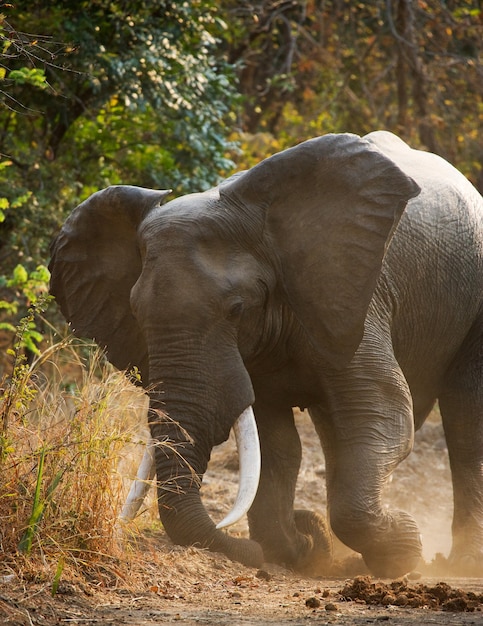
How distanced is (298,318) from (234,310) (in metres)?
0.54

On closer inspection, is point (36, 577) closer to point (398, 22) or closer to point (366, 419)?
point (366, 419)

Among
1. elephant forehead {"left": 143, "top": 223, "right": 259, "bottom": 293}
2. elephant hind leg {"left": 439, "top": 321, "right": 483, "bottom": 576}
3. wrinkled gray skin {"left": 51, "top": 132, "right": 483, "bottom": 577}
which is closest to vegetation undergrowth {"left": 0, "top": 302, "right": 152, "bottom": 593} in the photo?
wrinkled gray skin {"left": 51, "top": 132, "right": 483, "bottom": 577}

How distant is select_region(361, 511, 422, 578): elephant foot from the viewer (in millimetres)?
6391

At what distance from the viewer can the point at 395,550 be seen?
6.43 meters

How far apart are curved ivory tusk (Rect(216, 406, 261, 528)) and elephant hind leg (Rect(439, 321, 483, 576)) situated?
199 centimetres

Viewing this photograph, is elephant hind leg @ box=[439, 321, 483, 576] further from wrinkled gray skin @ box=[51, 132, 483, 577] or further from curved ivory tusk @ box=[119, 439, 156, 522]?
curved ivory tusk @ box=[119, 439, 156, 522]

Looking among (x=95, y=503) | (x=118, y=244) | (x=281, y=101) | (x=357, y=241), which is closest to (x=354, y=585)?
(x=95, y=503)

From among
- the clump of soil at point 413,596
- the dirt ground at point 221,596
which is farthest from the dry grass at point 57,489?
the clump of soil at point 413,596

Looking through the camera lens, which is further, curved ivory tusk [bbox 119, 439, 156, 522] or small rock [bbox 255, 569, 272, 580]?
small rock [bbox 255, 569, 272, 580]

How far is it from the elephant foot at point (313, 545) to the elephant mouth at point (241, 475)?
117 centimetres

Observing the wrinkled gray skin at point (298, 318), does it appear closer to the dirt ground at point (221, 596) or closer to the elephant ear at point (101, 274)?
the elephant ear at point (101, 274)

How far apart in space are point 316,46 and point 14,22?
20.8 ft

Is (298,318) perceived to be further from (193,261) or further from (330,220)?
(193,261)

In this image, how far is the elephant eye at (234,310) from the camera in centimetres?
603
